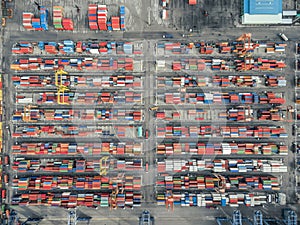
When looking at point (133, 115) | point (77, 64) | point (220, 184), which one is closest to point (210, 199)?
point (220, 184)

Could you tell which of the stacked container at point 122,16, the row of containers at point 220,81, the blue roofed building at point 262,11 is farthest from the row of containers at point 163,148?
the blue roofed building at point 262,11

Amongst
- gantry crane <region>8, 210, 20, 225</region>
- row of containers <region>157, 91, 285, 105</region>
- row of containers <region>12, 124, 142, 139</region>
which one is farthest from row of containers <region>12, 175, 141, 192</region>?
row of containers <region>157, 91, 285, 105</region>

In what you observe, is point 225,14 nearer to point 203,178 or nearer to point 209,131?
point 209,131

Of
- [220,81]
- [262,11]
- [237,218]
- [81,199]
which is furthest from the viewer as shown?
[220,81]

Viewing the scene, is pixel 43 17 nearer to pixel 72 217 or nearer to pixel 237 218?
pixel 72 217

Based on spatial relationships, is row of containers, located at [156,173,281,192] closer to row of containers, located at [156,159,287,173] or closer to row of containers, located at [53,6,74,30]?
row of containers, located at [156,159,287,173]

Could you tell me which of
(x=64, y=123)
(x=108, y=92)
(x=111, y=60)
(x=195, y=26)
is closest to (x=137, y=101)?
(x=108, y=92)

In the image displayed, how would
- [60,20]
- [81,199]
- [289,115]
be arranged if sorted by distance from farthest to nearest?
1. [289,115]
2. [81,199]
3. [60,20]
